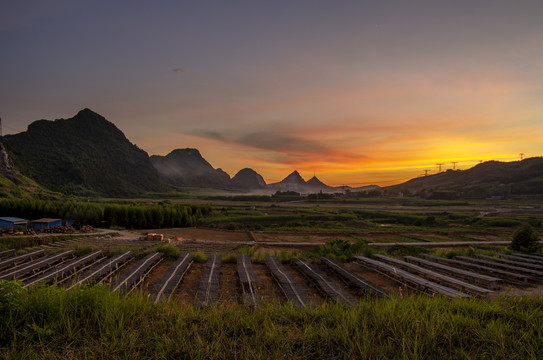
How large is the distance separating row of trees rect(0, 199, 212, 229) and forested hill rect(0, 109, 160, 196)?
91940 mm

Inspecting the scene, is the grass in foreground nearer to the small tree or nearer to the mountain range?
the small tree

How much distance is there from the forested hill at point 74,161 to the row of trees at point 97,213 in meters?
91.9

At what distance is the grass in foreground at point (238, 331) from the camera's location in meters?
2.47

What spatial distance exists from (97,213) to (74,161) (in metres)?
135

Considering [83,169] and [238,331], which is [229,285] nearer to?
[238,331]

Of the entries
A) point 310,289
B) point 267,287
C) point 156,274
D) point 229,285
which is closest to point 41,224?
point 156,274

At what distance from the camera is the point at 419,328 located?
2.84 m

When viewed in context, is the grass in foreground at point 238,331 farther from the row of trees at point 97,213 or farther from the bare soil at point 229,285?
the row of trees at point 97,213

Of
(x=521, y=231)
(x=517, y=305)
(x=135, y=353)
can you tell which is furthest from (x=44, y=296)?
(x=521, y=231)

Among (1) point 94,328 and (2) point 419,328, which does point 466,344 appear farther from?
(1) point 94,328

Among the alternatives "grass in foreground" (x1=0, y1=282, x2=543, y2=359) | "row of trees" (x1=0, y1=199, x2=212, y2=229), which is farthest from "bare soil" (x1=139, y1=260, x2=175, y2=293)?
"row of trees" (x1=0, y1=199, x2=212, y2=229)

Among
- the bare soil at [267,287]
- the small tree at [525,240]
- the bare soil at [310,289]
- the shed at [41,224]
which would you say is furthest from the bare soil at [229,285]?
the shed at [41,224]

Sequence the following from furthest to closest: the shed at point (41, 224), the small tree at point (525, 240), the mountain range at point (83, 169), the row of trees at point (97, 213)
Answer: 1. the mountain range at point (83, 169)
2. the row of trees at point (97, 213)
3. the shed at point (41, 224)
4. the small tree at point (525, 240)

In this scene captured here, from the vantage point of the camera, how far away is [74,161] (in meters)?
145
